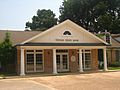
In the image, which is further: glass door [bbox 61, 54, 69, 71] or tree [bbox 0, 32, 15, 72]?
glass door [bbox 61, 54, 69, 71]

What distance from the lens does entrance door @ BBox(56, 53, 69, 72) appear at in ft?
108

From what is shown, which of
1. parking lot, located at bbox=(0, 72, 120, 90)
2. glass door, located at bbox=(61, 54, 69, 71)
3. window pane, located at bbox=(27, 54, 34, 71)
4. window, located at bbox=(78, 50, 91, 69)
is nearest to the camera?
parking lot, located at bbox=(0, 72, 120, 90)

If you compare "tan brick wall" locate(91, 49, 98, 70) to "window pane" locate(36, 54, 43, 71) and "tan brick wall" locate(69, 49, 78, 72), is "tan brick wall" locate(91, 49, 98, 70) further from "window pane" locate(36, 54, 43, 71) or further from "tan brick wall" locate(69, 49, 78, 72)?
"window pane" locate(36, 54, 43, 71)

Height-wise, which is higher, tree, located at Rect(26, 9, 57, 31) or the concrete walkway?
tree, located at Rect(26, 9, 57, 31)

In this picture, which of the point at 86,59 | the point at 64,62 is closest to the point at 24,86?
the point at 64,62

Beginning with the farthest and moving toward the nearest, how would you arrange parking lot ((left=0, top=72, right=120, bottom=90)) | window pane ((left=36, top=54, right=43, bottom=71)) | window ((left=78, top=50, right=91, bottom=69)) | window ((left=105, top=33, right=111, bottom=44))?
window ((left=105, top=33, right=111, bottom=44)), window ((left=78, top=50, right=91, bottom=69)), window pane ((left=36, top=54, right=43, bottom=71)), parking lot ((left=0, top=72, right=120, bottom=90))

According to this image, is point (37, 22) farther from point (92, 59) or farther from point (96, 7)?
point (92, 59)

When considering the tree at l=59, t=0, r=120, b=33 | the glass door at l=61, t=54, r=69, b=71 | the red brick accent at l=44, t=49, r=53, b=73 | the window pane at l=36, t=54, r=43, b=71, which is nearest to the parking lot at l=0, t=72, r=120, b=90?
the window pane at l=36, t=54, r=43, b=71

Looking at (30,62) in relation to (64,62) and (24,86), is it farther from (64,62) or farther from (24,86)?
(24,86)

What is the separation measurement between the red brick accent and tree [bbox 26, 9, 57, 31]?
38170mm

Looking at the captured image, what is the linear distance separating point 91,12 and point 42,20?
674 inches

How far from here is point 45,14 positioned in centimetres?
8219

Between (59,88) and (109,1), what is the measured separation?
47.3m

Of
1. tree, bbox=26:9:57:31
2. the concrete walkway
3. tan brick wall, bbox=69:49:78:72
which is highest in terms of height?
tree, bbox=26:9:57:31
